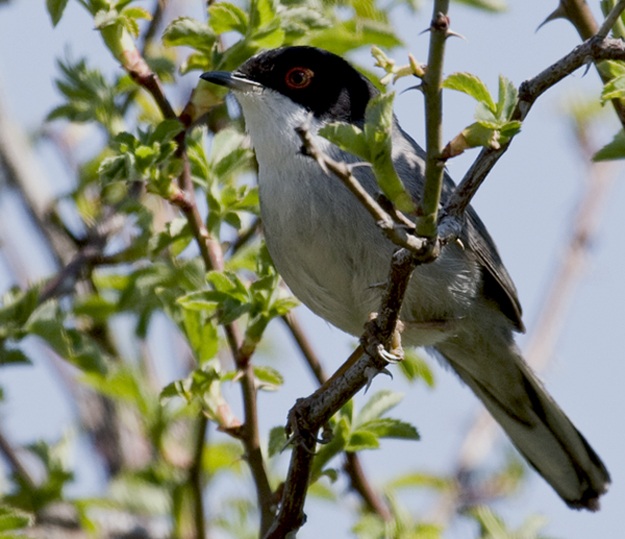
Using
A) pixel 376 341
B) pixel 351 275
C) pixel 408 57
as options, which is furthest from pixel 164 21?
pixel 408 57

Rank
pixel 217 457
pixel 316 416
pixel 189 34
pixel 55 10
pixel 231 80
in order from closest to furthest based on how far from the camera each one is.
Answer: pixel 316 416
pixel 55 10
pixel 189 34
pixel 231 80
pixel 217 457

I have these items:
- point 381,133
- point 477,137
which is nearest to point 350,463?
point 477,137

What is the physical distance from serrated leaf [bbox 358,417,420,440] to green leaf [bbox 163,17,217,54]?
1.47 meters

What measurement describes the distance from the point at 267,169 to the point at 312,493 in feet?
4.52

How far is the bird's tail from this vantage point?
5145 millimetres

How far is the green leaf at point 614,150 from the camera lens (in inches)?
138

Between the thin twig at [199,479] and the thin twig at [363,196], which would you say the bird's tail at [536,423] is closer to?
the thin twig at [199,479]

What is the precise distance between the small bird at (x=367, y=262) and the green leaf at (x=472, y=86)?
1.23 meters

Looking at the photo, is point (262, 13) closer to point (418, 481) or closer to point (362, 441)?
point (362, 441)

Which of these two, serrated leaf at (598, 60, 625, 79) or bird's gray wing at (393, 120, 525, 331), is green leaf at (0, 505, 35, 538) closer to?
bird's gray wing at (393, 120, 525, 331)

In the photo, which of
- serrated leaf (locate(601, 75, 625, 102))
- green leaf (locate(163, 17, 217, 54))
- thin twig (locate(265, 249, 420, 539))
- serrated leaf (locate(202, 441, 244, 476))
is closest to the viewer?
serrated leaf (locate(601, 75, 625, 102))

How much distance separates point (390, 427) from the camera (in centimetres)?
368

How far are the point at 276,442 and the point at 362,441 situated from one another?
31 cm

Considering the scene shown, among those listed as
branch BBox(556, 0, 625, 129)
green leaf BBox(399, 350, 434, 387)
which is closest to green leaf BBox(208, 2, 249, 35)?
branch BBox(556, 0, 625, 129)
